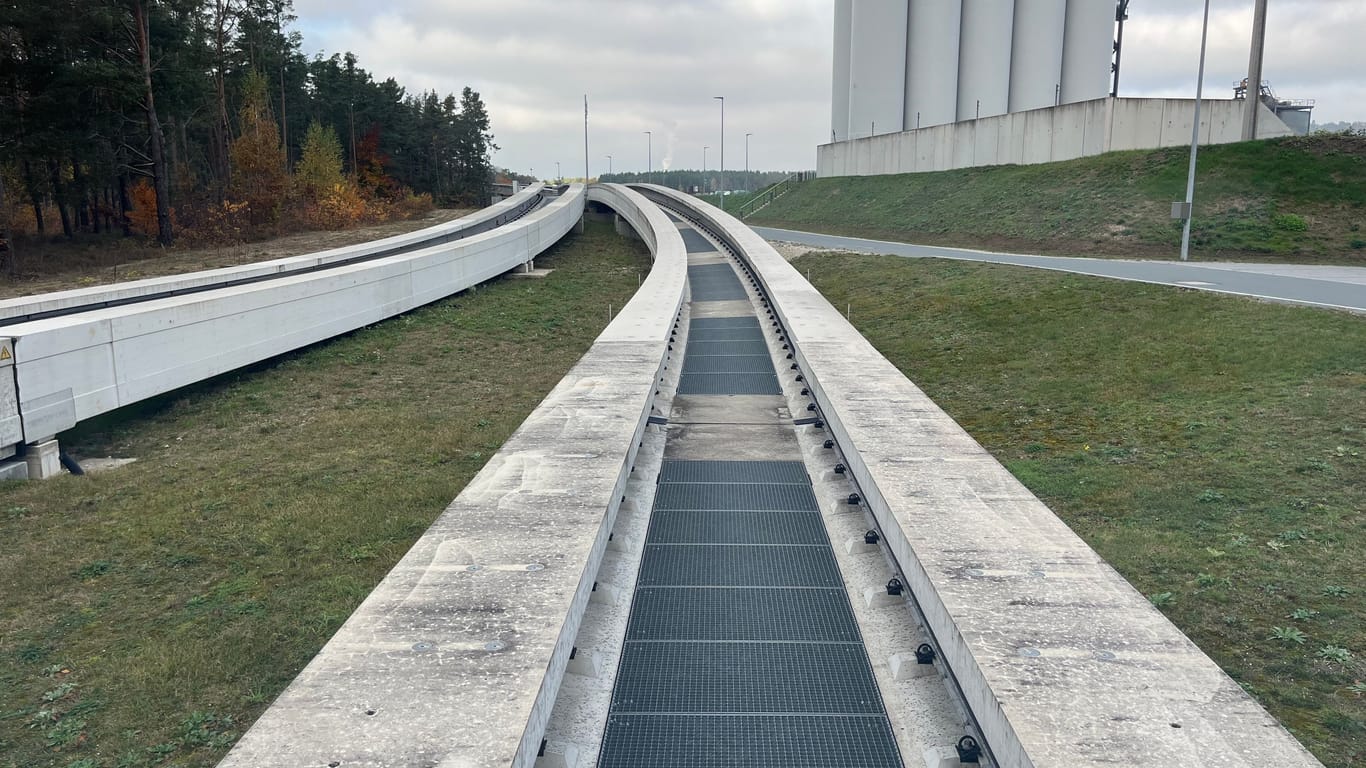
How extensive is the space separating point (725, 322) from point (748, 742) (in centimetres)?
1562

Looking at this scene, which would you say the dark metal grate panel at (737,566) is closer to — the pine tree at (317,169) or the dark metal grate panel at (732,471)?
the dark metal grate panel at (732,471)

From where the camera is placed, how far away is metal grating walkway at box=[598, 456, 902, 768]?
522cm

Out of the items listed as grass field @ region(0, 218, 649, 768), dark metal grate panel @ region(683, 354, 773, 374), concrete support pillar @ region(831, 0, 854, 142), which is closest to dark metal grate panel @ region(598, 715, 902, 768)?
grass field @ region(0, 218, 649, 768)

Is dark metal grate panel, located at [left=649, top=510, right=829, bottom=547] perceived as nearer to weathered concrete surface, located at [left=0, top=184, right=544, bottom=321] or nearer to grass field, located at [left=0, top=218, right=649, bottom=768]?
grass field, located at [left=0, top=218, right=649, bottom=768]

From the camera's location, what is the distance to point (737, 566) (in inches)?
303

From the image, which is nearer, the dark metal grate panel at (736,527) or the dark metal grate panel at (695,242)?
the dark metal grate panel at (736,527)

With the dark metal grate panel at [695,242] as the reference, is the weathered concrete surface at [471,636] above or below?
below

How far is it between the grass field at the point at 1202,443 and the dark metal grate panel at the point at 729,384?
290 centimetres

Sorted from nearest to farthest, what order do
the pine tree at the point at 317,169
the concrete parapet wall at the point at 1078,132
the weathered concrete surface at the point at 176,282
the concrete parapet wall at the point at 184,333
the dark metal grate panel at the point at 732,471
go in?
the dark metal grate panel at the point at 732,471
the concrete parapet wall at the point at 184,333
the weathered concrete surface at the point at 176,282
the concrete parapet wall at the point at 1078,132
the pine tree at the point at 317,169

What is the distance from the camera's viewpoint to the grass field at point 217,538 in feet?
18.7

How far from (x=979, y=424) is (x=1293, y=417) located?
3838 mm

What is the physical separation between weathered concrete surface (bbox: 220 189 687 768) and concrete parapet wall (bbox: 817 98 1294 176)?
43149mm

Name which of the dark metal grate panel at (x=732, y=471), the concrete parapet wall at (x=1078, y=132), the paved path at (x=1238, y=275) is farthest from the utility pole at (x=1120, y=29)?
the dark metal grate panel at (x=732, y=471)

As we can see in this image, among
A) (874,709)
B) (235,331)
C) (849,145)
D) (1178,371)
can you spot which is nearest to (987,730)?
(874,709)
